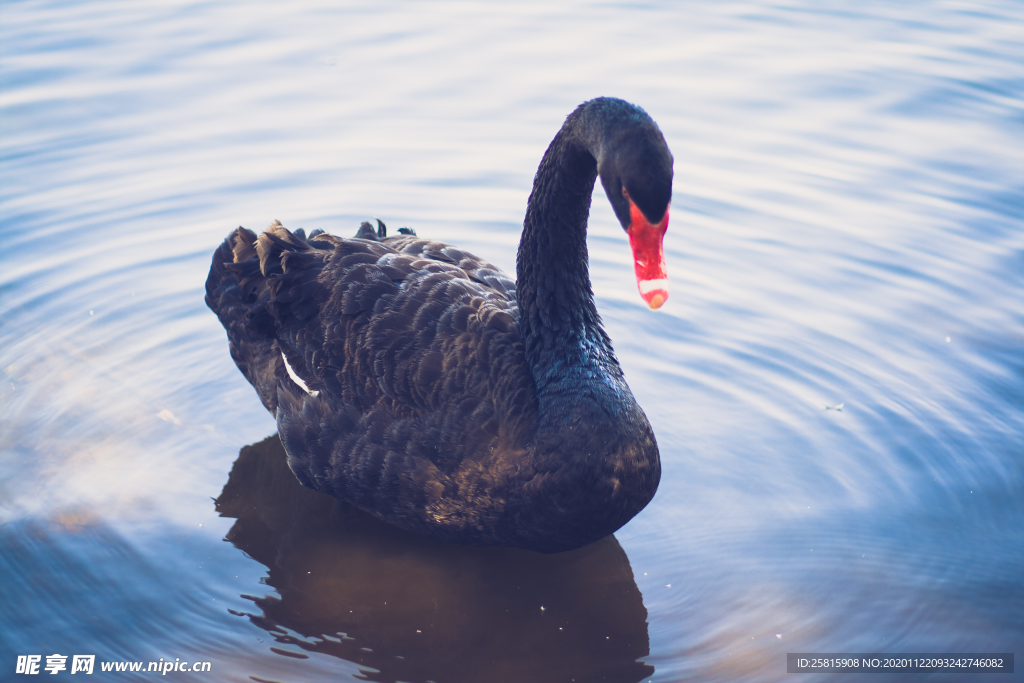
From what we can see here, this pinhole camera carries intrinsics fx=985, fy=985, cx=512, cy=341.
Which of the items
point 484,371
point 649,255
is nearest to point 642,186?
point 649,255

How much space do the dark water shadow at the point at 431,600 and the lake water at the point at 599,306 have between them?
17 mm

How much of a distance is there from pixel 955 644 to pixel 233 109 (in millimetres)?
7787

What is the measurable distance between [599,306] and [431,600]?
2916mm

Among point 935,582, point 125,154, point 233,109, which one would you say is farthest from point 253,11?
point 935,582

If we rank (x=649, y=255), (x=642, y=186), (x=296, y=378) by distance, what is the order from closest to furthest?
(x=642, y=186)
(x=649, y=255)
(x=296, y=378)

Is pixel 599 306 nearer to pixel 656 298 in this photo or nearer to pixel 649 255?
pixel 649 255

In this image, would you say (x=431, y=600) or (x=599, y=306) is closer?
(x=431, y=600)

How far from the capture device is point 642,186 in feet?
12.8

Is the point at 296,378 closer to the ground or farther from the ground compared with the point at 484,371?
closer to the ground

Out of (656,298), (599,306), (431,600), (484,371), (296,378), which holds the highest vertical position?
(656,298)

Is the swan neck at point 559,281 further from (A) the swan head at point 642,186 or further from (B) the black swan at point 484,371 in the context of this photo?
(A) the swan head at point 642,186

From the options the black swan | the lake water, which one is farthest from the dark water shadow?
the black swan

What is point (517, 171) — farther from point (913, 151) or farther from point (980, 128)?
point (980, 128)

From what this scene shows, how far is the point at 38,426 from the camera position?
19.0 ft
